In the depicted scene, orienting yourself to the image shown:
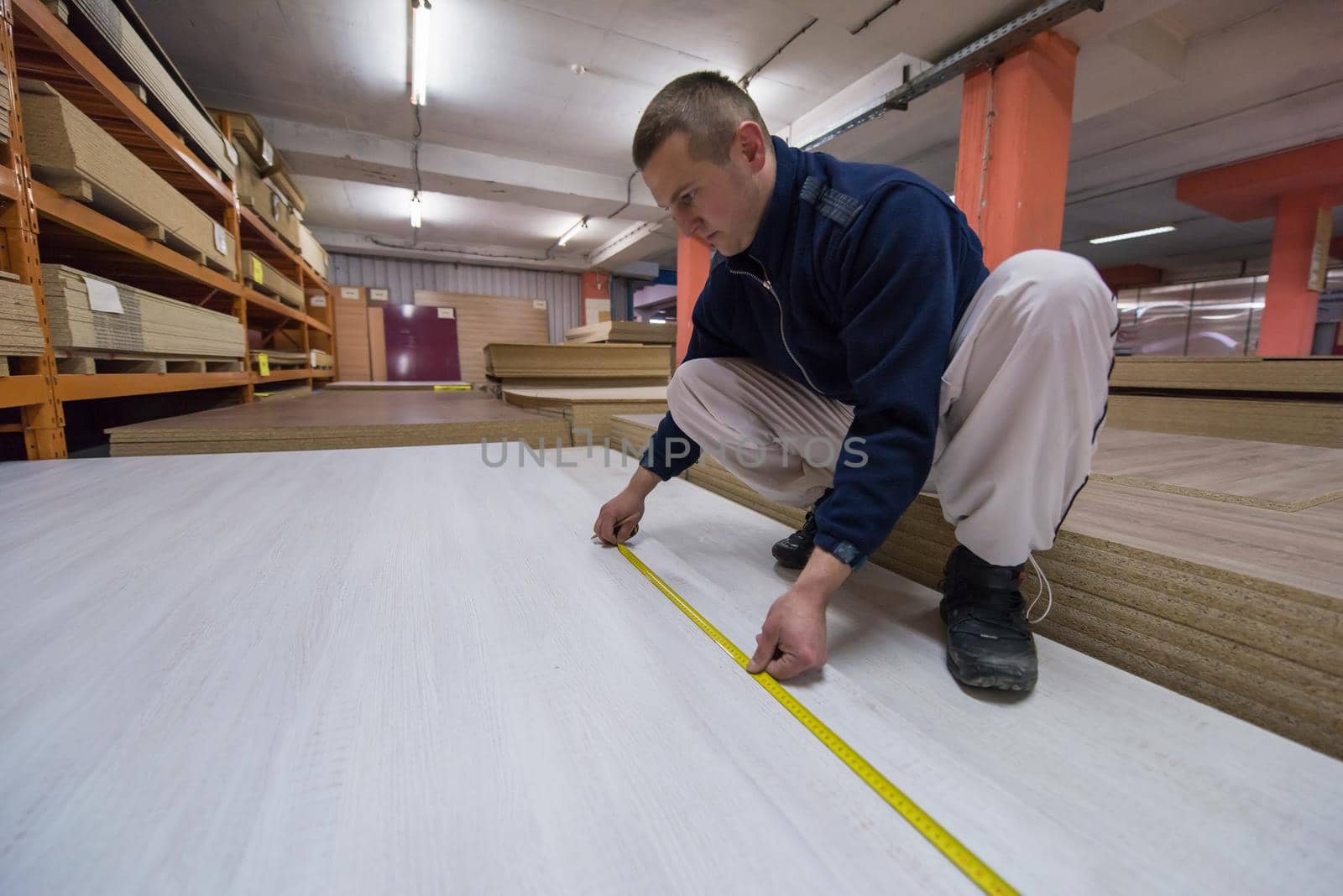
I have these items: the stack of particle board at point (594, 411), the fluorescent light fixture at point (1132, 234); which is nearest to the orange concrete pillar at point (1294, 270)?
the fluorescent light fixture at point (1132, 234)

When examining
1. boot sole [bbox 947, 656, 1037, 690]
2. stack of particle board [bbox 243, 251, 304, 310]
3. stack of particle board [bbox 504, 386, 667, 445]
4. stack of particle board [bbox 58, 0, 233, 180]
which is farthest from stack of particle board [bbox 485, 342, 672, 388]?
boot sole [bbox 947, 656, 1037, 690]

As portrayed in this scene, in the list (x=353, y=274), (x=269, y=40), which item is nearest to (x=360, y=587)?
(x=269, y=40)

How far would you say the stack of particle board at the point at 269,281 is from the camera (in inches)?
156

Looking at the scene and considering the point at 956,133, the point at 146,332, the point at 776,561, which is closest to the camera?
the point at 776,561

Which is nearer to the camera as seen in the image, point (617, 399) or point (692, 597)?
point (692, 597)

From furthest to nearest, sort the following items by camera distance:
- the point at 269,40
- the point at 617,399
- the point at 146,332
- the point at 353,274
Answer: the point at 353,274
the point at 269,40
the point at 617,399
the point at 146,332

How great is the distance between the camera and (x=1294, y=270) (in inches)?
231

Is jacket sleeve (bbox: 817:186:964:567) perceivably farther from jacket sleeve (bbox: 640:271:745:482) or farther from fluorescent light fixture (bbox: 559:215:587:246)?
fluorescent light fixture (bbox: 559:215:587:246)

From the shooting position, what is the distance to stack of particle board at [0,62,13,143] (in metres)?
1.56

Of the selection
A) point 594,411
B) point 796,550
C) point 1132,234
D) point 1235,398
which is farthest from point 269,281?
point 1132,234

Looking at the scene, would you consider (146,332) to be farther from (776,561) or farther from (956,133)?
(956,133)

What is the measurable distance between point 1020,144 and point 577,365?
3399 millimetres

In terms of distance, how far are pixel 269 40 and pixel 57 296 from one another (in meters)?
3.12

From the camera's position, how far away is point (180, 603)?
2.78ft
